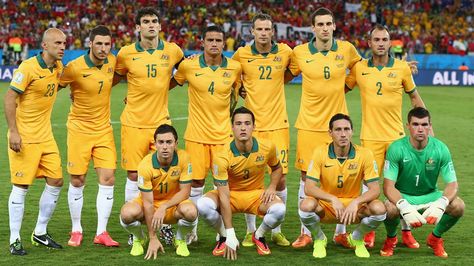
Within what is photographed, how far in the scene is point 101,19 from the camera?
37938mm

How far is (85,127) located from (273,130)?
74.5 inches

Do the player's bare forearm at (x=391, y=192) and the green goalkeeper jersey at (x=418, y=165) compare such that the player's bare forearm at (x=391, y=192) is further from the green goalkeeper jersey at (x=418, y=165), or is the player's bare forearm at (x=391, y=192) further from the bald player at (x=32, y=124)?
the bald player at (x=32, y=124)

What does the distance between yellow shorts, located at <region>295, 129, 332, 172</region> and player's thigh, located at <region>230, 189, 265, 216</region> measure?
2.37 ft

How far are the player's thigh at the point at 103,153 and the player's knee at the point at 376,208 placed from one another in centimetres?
262

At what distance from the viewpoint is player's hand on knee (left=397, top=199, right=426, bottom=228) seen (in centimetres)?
780

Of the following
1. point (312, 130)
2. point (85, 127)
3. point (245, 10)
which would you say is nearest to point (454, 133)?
point (312, 130)

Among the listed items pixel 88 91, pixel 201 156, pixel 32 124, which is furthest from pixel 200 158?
pixel 32 124

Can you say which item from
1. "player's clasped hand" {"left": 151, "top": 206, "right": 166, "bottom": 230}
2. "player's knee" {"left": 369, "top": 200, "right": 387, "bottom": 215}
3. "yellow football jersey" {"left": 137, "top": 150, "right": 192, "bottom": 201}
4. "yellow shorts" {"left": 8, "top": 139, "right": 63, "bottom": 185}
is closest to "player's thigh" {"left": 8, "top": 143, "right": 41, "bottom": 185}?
"yellow shorts" {"left": 8, "top": 139, "right": 63, "bottom": 185}

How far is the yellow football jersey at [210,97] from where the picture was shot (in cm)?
884

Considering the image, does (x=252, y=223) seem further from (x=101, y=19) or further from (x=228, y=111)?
(x=101, y=19)

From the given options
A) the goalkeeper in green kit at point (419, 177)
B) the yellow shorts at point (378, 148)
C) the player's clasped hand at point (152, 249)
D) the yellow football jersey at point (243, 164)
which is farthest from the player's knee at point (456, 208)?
the player's clasped hand at point (152, 249)

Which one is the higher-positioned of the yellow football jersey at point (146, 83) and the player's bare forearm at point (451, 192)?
the yellow football jersey at point (146, 83)

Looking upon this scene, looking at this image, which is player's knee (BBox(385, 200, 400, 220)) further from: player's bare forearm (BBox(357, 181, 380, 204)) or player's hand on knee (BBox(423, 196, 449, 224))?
player's hand on knee (BBox(423, 196, 449, 224))

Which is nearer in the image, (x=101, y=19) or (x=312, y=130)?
(x=312, y=130)
